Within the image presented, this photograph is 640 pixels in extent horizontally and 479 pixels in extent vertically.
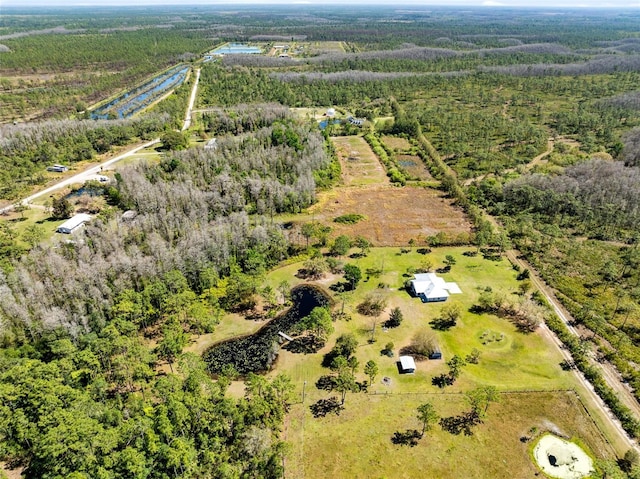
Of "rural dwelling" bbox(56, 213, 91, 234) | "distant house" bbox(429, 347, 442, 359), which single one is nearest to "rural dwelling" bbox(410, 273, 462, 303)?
"distant house" bbox(429, 347, 442, 359)

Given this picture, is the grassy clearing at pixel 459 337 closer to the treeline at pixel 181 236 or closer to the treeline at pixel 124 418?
the treeline at pixel 181 236

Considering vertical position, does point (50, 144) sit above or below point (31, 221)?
above

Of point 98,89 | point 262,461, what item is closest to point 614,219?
point 262,461

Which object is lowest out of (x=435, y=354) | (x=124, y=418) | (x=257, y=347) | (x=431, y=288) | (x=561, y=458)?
(x=561, y=458)

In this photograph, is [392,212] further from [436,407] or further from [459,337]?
[436,407]

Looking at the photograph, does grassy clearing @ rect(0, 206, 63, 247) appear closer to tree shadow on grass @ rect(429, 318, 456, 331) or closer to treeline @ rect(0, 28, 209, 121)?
tree shadow on grass @ rect(429, 318, 456, 331)

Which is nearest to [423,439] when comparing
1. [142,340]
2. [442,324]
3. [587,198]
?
[442,324]
